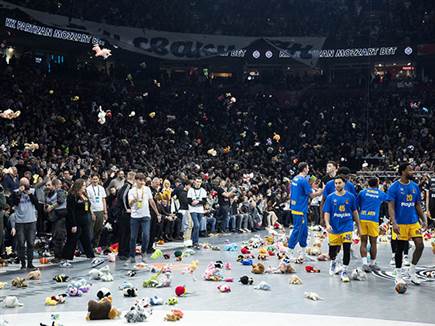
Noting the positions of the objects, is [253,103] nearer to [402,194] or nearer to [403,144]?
[403,144]

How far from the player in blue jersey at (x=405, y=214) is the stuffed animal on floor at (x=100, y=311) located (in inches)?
194

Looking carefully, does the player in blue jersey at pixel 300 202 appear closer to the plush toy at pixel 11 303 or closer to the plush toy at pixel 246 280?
the plush toy at pixel 246 280

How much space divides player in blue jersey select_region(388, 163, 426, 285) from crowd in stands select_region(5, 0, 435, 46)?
28454 millimetres

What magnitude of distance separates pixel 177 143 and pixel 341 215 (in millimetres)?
23303

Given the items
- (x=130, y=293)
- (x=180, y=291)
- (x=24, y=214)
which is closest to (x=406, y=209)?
(x=180, y=291)

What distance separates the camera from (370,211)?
1290cm

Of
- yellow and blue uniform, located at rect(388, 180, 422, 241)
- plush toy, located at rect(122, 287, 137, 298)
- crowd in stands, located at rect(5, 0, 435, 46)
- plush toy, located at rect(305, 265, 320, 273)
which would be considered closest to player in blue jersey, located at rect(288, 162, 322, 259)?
plush toy, located at rect(305, 265, 320, 273)

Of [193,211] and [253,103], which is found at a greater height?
[253,103]

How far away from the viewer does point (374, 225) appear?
12828 millimetres

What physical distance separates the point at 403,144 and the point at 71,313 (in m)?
29.2

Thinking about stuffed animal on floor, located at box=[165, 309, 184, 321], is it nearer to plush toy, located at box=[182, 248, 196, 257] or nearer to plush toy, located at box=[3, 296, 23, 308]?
plush toy, located at box=[3, 296, 23, 308]

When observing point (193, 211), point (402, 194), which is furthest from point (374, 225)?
point (193, 211)

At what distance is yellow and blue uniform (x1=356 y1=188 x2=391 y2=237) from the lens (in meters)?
12.8

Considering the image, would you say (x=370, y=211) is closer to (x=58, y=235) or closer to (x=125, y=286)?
(x=125, y=286)
